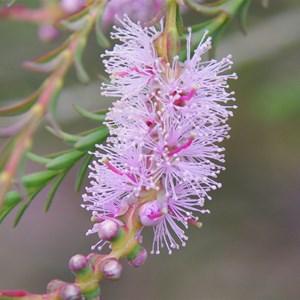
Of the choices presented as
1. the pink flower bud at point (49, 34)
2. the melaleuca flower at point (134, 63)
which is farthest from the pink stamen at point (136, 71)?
the pink flower bud at point (49, 34)

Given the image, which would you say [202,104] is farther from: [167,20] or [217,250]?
[217,250]

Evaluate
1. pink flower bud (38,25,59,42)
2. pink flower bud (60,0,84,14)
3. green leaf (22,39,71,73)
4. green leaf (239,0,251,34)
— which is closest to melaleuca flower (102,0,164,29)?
pink flower bud (60,0,84,14)

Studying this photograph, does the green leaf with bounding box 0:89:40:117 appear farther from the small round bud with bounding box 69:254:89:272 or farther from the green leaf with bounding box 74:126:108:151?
the small round bud with bounding box 69:254:89:272

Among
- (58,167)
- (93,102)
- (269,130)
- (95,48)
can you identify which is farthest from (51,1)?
(269,130)

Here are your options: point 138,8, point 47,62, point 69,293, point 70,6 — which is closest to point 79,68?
point 47,62

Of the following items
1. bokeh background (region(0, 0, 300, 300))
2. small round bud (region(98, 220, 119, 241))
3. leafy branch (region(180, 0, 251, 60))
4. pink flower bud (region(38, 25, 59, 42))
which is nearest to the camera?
small round bud (region(98, 220, 119, 241))

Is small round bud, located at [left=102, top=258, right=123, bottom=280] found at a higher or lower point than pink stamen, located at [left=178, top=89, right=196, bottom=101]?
lower

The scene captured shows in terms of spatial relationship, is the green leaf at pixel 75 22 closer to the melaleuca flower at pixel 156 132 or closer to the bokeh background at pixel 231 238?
the melaleuca flower at pixel 156 132
